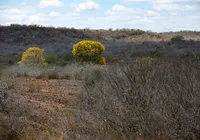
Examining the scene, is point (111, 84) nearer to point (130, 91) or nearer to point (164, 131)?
point (130, 91)

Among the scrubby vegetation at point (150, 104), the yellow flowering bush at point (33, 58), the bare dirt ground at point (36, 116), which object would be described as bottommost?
the yellow flowering bush at point (33, 58)

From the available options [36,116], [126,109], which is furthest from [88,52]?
[126,109]

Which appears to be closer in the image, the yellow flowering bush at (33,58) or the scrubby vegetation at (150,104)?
the scrubby vegetation at (150,104)

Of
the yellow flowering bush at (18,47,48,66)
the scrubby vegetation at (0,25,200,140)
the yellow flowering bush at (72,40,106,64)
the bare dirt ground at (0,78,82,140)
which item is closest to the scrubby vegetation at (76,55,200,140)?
the scrubby vegetation at (0,25,200,140)

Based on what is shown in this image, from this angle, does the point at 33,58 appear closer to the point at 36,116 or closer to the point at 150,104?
the point at 36,116

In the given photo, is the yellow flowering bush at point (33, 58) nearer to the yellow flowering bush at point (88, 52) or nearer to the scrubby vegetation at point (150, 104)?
the yellow flowering bush at point (88, 52)

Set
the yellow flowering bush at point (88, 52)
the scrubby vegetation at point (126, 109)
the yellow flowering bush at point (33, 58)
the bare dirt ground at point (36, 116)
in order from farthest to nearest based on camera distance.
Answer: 1. the yellow flowering bush at point (88, 52)
2. the yellow flowering bush at point (33, 58)
3. the bare dirt ground at point (36, 116)
4. the scrubby vegetation at point (126, 109)

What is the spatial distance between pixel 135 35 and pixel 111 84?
5614cm

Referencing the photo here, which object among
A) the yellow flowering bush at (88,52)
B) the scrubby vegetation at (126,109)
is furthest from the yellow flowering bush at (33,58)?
the scrubby vegetation at (126,109)

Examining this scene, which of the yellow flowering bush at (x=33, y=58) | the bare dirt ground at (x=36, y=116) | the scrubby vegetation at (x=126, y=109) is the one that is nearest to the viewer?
the scrubby vegetation at (x=126, y=109)

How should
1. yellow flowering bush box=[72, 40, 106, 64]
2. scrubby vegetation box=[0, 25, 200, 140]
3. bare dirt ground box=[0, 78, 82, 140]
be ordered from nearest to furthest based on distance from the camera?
scrubby vegetation box=[0, 25, 200, 140] < bare dirt ground box=[0, 78, 82, 140] < yellow flowering bush box=[72, 40, 106, 64]

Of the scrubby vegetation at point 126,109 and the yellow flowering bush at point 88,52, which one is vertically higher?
the scrubby vegetation at point 126,109

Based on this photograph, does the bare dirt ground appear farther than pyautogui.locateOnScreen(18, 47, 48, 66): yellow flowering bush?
No

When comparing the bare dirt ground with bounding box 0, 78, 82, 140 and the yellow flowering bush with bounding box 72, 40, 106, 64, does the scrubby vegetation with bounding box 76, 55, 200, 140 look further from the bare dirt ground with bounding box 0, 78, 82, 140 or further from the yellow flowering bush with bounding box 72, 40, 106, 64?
the yellow flowering bush with bounding box 72, 40, 106, 64
